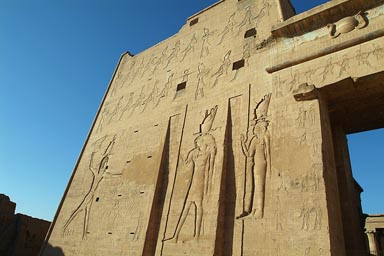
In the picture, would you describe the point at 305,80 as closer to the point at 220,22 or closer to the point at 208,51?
the point at 208,51

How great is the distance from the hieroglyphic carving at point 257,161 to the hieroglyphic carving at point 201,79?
224 centimetres

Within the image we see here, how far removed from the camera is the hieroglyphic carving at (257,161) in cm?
612

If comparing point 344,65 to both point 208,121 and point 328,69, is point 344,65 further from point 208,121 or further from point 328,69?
point 208,121

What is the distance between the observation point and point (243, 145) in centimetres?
700

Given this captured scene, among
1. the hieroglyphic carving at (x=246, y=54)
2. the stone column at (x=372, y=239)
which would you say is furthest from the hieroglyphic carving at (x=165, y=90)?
the stone column at (x=372, y=239)

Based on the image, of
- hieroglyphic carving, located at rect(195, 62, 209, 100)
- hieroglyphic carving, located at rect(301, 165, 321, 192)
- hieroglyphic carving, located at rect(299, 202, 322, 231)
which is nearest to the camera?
hieroglyphic carving, located at rect(299, 202, 322, 231)

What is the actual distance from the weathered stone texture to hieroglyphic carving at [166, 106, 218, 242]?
0.03m

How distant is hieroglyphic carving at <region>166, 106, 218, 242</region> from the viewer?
6914 mm

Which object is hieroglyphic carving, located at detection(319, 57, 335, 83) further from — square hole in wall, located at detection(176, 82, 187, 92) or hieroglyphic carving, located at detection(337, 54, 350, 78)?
square hole in wall, located at detection(176, 82, 187, 92)

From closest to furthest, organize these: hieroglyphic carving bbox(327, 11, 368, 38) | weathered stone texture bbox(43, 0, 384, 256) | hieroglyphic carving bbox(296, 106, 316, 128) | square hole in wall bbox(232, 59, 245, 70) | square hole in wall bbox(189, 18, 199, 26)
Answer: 1. weathered stone texture bbox(43, 0, 384, 256)
2. hieroglyphic carving bbox(296, 106, 316, 128)
3. hieroglyphic carving bbox(327, 11, 368, 38)
4. square hole in wall bbox(232, 59, 245, 70)
5. square hole in wall bbox(189, 18, 199, 26)

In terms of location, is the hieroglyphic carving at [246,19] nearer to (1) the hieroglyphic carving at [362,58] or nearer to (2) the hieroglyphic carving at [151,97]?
(2) the hieroglyphic carving at [151,97]

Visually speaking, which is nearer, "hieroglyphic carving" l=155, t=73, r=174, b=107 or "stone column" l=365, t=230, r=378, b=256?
"stone column" l=365, t=230, r=378, b=256

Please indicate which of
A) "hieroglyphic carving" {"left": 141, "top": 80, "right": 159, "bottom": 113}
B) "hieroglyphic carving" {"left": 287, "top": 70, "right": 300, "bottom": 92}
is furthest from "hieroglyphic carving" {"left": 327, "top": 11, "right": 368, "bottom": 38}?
"hieroglyphic carving" {"left": 141, "top": 80, "right": 159, "bottom": 113}

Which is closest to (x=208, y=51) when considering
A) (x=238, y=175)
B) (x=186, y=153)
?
(x=186, y=153)
